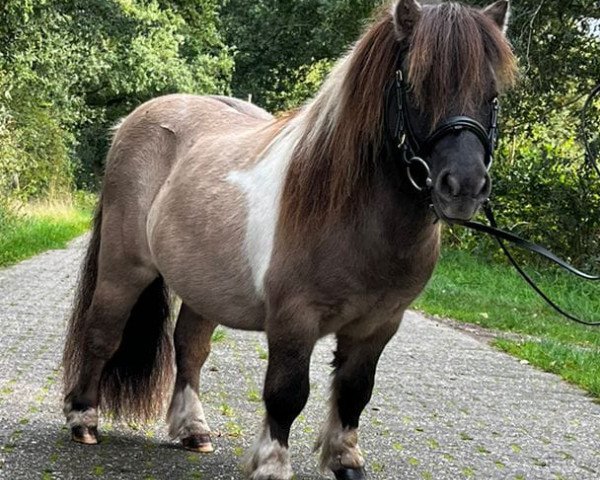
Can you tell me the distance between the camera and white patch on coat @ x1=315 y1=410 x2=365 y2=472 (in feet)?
13.5

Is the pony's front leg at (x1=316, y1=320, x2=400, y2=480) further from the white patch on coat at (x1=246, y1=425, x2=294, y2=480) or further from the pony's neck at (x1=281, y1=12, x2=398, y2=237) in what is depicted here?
the pony's neck at (x1=281, y1=12, x2=398, y2=237)

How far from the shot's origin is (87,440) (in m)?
4.64

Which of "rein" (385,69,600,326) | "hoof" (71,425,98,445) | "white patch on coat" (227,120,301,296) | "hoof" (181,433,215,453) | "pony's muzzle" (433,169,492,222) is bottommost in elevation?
"hoof" (71,425,98,445)

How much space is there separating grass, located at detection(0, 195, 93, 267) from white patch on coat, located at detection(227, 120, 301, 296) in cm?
1010

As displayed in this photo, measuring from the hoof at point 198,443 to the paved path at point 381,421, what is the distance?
0.17 ft

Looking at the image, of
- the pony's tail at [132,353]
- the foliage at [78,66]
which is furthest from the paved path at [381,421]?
the foliage at [78,66]

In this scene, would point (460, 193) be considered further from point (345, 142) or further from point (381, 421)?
point (381, 421)

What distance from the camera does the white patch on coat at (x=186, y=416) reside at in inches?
184

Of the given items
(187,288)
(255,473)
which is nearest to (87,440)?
(187,288)

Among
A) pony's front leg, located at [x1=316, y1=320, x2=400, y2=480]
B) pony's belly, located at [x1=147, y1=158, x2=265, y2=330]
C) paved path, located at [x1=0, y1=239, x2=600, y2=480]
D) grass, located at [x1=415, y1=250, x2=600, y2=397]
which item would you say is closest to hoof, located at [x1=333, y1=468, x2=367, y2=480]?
pony's front leg, located at [x1=316, y1=320, x2=400, y2=480]

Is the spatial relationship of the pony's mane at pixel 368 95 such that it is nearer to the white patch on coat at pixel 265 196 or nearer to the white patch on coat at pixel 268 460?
the white patch on coat at pixel 265 196

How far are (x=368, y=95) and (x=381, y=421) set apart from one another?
2.63 m

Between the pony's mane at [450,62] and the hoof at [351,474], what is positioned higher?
the pony's mane at [450,62]

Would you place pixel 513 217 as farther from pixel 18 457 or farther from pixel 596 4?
pixel 18 457
